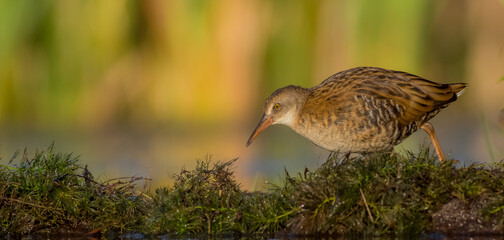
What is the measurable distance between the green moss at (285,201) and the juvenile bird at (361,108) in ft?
3.52

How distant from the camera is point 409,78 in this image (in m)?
9.11

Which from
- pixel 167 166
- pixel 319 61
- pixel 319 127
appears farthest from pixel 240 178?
pixel 319 61

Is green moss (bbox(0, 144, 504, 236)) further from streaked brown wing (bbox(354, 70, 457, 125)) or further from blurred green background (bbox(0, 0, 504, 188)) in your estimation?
blurred green background (bbox(0, 0, 504, 188))

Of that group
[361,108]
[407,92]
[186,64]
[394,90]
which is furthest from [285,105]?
[186,64]

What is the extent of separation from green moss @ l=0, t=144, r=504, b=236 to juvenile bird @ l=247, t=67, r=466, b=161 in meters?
1.07

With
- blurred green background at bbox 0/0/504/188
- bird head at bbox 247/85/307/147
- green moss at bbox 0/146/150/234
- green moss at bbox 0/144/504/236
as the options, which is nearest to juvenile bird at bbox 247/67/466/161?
bird head at bbox 247/85/307/147

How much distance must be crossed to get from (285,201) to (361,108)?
1996 millimetres

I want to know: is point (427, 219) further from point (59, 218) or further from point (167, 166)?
point (167, 166)

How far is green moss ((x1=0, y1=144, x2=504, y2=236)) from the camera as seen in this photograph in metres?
6.63

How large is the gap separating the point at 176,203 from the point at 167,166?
409cm

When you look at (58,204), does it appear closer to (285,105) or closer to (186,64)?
(285,105)

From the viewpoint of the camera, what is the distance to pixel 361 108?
8.58m

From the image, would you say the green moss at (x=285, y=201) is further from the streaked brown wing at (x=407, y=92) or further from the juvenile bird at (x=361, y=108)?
the streaked brown wing at (x=407, y=92)

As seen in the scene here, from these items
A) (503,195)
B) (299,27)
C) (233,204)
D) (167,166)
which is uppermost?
(299,27)
